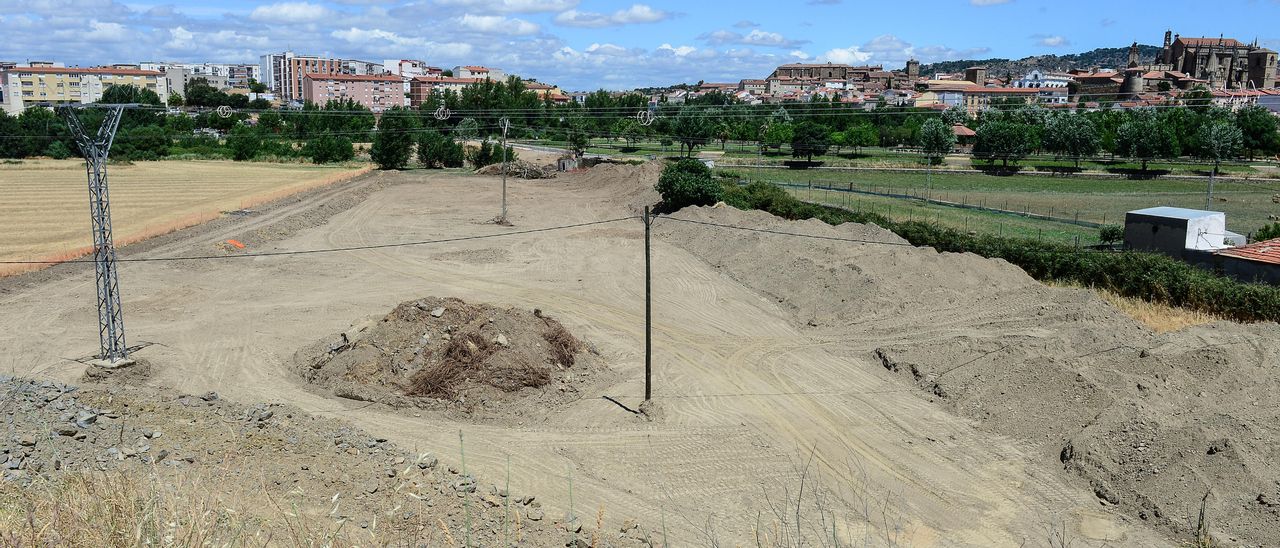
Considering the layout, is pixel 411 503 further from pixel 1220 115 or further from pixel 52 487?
pixel 1220 115

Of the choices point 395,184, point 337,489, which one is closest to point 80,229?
point 395,184

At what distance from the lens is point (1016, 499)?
1728 centimetres

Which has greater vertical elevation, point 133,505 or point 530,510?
point 133,505

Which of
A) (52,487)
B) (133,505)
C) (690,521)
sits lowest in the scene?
(690,521)

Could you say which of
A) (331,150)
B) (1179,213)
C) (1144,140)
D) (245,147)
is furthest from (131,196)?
(1144,140)

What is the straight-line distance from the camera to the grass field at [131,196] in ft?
148

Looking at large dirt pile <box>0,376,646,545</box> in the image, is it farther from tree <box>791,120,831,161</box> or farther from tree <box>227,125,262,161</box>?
tree <box>227,125,262,161</box>

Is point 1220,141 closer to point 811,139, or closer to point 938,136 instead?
point 938,136

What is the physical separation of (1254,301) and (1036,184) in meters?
53.3

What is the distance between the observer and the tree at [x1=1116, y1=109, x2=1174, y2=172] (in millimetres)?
87688

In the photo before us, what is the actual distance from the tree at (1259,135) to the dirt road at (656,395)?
8518 cm

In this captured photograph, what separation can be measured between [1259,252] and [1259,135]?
80.4 meters

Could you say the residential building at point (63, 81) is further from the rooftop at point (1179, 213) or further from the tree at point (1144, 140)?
the rooftop at point (1179, 213)

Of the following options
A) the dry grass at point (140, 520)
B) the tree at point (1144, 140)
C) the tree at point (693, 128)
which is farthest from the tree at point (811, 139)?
the dry grass at point (140, 520)
